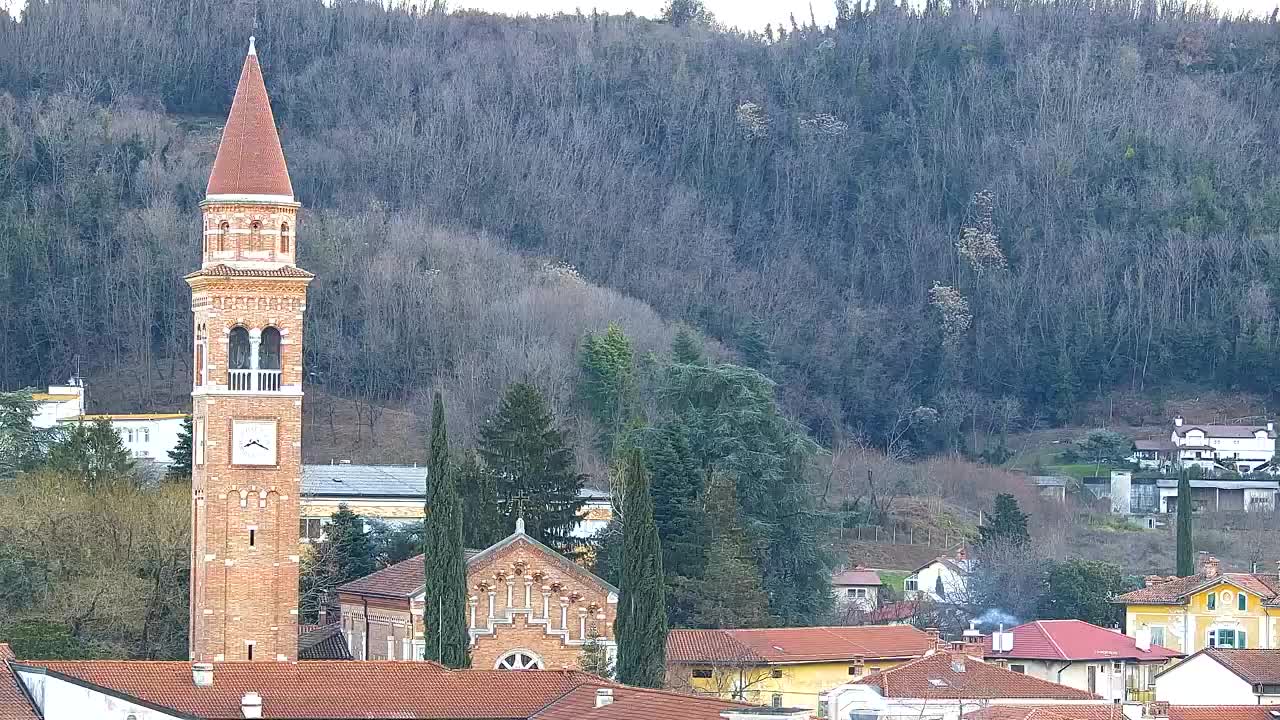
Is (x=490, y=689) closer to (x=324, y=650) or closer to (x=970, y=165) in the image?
(x=324, y=650)

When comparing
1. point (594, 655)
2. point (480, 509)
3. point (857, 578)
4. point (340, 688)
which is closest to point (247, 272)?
point (340, 688)

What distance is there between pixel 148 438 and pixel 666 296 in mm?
40563

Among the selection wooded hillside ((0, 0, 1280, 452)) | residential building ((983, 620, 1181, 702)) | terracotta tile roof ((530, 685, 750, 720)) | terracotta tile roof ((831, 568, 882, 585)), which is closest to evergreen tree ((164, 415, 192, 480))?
terracotta tile roof ((831, 568, 882, 585))

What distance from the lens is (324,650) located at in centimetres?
6794

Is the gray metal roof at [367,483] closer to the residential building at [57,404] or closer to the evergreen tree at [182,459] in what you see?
the evergreen tree at [182,459]

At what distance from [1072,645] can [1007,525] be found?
26522 millimetres

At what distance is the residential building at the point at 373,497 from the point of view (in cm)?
8075

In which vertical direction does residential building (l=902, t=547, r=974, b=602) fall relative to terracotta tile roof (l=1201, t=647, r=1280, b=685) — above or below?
below

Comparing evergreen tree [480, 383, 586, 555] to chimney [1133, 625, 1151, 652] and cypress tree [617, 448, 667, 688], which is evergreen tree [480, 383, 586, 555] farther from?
chimney [1133, 625, 1151, 652]

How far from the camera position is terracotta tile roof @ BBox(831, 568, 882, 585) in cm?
8900

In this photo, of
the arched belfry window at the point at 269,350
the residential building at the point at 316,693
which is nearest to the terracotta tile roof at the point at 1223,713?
the residential building at the point at 316,693

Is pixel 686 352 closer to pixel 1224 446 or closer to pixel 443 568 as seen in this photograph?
pixel 1224 446

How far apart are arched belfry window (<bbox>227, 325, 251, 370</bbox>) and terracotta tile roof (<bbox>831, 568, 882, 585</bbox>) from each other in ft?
99.8

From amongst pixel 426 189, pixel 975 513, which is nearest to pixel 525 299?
pixel 975 513
